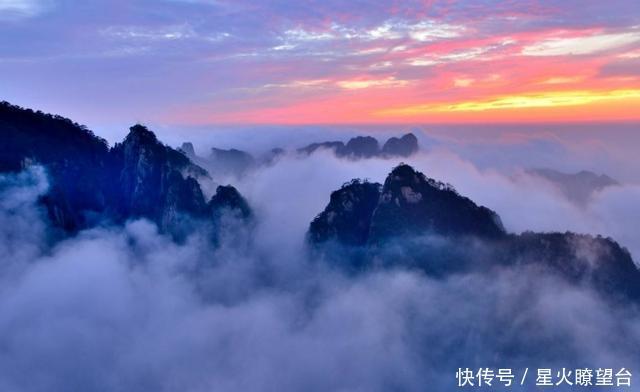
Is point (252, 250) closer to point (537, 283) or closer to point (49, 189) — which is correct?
point (49, 189)

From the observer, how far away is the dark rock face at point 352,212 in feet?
332

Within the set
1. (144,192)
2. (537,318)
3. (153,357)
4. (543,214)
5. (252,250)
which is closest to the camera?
(537,318)

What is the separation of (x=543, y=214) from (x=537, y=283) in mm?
112466

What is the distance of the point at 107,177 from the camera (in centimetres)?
12700

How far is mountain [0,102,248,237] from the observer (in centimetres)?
10969

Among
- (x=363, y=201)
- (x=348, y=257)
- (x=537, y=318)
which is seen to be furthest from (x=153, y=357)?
(x=537, y=318)

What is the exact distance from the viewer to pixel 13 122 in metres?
110

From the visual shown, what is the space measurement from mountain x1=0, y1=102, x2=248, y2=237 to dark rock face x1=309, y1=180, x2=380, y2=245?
30.9 meters

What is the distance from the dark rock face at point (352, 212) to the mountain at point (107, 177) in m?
30.9

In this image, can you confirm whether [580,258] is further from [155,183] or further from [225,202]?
[155,183]

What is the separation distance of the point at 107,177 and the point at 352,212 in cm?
6326

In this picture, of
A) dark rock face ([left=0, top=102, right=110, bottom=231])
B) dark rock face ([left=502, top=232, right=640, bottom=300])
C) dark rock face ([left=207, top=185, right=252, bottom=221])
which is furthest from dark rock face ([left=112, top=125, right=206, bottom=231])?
dark rock face ([left=502, top=232, right=640, bottom=300])

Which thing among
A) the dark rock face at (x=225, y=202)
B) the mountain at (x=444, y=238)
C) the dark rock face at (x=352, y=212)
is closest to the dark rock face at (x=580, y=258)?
the mountain at (x=444, y=238)

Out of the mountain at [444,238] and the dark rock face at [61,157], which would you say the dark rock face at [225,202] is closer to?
the dark rock face at [61,157]
